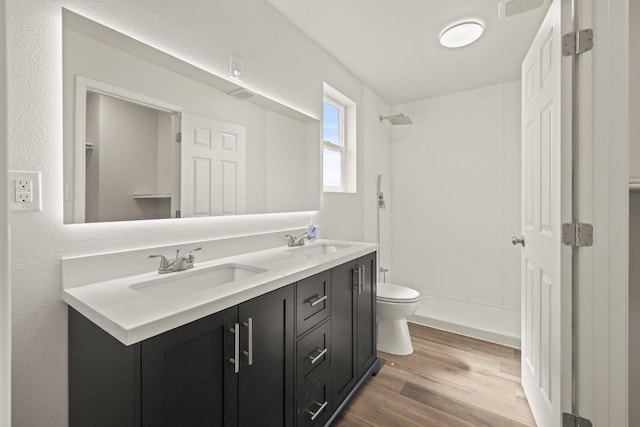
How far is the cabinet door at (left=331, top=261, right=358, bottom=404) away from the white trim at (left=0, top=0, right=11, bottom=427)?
3.99 feet

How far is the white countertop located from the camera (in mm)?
744

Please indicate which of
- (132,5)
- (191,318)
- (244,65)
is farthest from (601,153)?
(132,5)

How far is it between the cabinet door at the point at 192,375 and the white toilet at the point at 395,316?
1.54 metres

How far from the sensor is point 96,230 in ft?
3.60

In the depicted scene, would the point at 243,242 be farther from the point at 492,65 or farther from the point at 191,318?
the point at 492,65

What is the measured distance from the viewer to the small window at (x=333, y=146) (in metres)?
2.50

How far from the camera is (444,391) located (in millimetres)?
1877

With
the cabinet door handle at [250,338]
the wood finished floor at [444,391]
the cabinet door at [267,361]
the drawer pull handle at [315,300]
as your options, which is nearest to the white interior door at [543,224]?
the wood finished floor at [444,391]

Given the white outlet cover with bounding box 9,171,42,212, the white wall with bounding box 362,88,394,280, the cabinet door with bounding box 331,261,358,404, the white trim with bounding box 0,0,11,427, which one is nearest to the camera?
the white trim with bounding box 0,0,11,427

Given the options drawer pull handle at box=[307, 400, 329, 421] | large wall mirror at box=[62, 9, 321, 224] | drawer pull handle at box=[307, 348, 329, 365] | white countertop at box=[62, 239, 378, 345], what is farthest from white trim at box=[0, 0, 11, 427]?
drawer pull handle at box=[307, 400, 329, 421]

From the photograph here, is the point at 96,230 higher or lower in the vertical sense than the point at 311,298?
higher

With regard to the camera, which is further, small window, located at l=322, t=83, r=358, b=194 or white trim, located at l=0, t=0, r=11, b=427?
small window, located at l=322, t=83, r=358, b=194

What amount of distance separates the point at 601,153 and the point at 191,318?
1.54 m

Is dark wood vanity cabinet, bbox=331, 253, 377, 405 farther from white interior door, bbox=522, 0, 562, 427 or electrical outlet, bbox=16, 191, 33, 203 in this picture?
electrical outlet, bbox=16, 191, 33, 203
